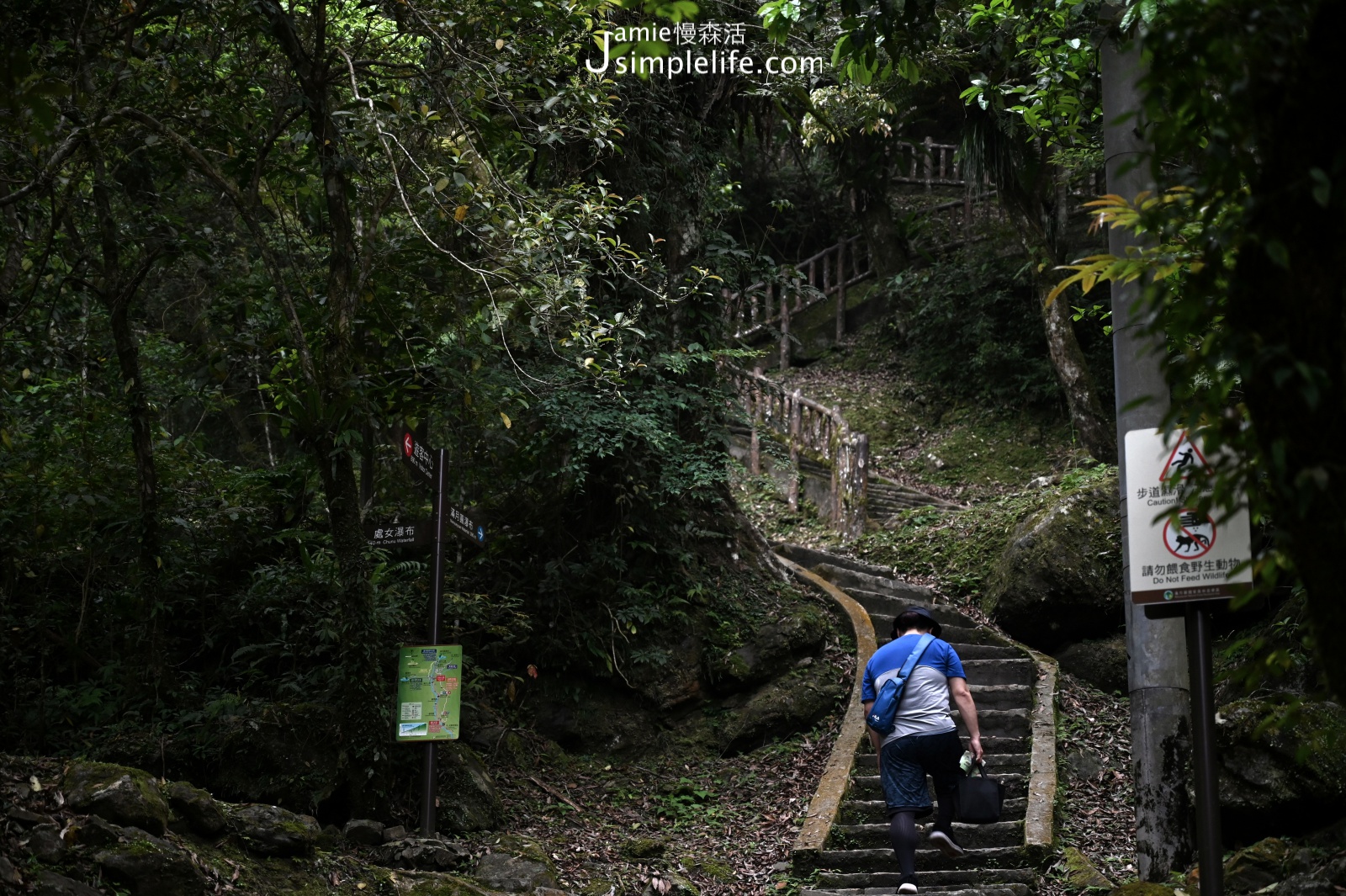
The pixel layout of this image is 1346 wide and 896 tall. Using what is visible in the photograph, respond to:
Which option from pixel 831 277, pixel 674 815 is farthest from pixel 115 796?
pixel 831 277

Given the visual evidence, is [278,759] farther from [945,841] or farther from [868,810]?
[945,841]

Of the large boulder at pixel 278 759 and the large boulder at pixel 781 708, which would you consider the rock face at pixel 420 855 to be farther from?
the large boulder at pixel 781 708

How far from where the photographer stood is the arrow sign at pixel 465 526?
23.9ft

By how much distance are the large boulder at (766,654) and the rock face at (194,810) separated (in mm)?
5251

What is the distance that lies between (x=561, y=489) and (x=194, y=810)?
5.35 metres

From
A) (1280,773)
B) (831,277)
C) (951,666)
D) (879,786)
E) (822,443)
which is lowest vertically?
(879,786)

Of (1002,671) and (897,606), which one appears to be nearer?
(1002,671)

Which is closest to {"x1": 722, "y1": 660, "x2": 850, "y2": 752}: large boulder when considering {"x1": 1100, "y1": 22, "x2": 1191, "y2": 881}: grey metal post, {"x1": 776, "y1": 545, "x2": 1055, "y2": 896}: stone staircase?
{"x1": 776, "y1": 545, "x2": 1055, "y2": 896}: stone staircase

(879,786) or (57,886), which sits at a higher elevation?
(57,886)

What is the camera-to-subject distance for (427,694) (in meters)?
6.72

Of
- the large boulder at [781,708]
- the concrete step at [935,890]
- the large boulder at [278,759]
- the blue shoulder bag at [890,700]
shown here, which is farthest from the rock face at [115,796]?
the large boulder at [781,708]

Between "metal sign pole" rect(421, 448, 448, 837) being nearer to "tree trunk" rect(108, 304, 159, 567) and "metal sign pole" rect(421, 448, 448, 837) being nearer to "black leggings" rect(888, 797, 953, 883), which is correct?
"tree trunk" rect(108, 304, 159, 567)

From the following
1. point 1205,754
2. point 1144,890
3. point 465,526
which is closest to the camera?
point 1205,754

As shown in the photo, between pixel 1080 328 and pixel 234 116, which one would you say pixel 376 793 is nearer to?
pixel 234 116
